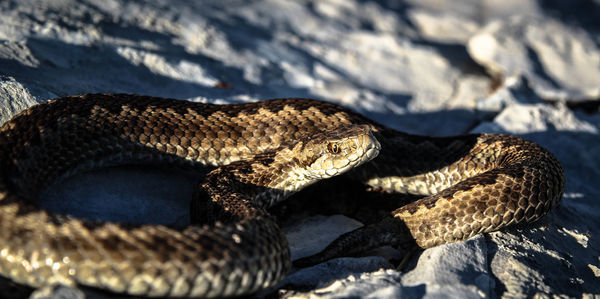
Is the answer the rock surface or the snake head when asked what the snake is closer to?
the snake head

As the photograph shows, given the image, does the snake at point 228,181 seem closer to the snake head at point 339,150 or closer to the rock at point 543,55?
the snake head at point 339,150

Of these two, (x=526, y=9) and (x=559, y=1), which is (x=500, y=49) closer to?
(x=526, y=9)

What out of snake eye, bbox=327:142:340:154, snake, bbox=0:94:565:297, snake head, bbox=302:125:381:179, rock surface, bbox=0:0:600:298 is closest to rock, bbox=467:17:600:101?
rock surface, bbox=0:0:600:298

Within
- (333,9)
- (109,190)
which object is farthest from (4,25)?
(333,9)

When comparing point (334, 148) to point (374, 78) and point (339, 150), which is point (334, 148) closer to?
point (339, 150)

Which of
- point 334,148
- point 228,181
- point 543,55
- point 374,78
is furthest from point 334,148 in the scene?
point 543,55

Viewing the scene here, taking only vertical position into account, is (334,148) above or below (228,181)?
above

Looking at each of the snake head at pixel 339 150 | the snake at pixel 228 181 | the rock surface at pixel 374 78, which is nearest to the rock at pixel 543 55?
the rock surface at pixel 374 78
